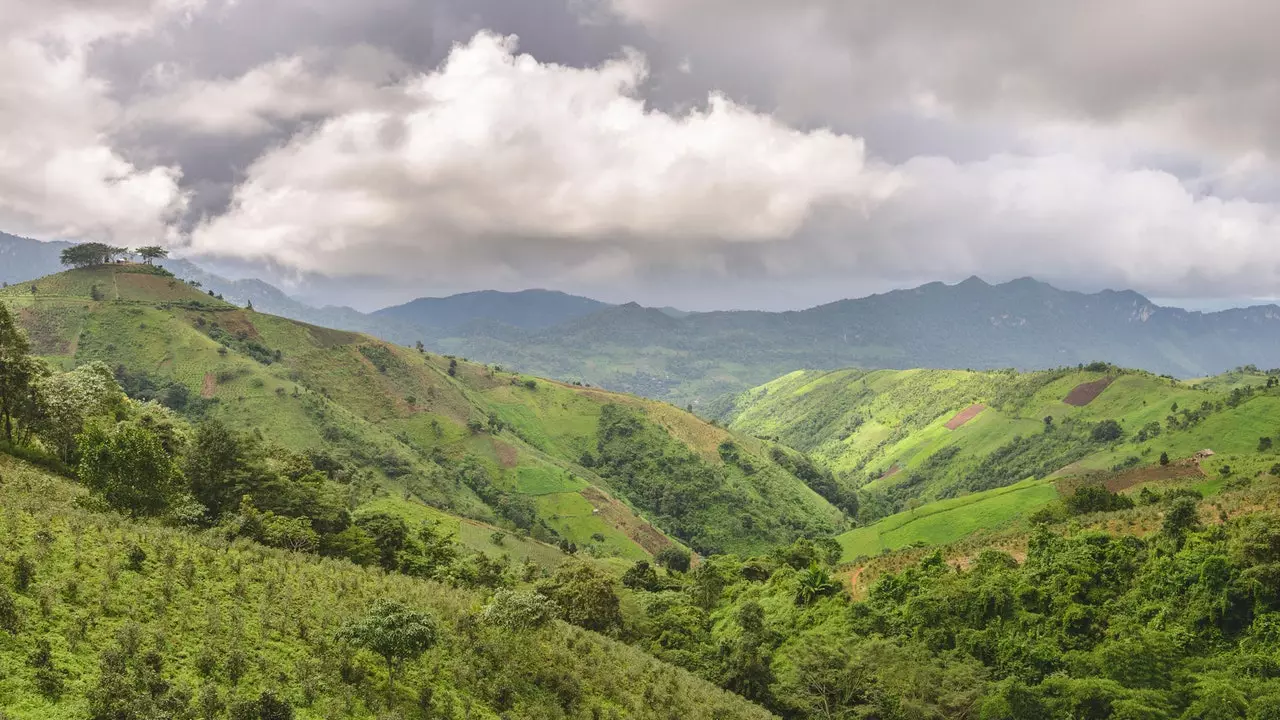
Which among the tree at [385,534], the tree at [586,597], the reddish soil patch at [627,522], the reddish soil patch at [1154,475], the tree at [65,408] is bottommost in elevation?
the reddish soil patch at [627,522]

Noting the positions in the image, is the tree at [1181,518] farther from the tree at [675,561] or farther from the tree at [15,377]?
the tree at [15,377]

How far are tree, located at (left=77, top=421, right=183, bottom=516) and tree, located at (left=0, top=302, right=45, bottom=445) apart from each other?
38.8ft

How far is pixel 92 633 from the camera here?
2342 centimetres

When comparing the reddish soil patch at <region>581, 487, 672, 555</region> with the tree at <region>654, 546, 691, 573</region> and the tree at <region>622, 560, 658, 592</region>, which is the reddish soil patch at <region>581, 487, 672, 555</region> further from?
the tree at <region>622, 560, 658, 592</region>

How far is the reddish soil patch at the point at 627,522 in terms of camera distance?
541 feet

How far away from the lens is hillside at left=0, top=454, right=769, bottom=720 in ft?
69.4

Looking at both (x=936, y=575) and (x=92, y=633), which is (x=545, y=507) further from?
(x=92, y=633)

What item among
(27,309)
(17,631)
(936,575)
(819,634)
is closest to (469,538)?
(819,634)

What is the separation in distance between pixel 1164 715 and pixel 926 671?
1400cm

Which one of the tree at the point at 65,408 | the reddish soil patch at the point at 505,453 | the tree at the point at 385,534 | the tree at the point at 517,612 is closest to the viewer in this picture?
the tree at the point at 517,612

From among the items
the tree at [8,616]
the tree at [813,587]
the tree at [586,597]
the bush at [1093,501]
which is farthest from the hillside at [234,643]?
the bush at [1093,501]

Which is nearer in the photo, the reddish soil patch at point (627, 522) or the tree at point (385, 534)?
the tree at point (385, 534)

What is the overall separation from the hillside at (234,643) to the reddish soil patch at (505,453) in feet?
470

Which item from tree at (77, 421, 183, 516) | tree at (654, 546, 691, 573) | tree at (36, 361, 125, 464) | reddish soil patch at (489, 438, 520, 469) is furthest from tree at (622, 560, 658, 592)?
reddish soil patch at (489, 438, 520, 469)
